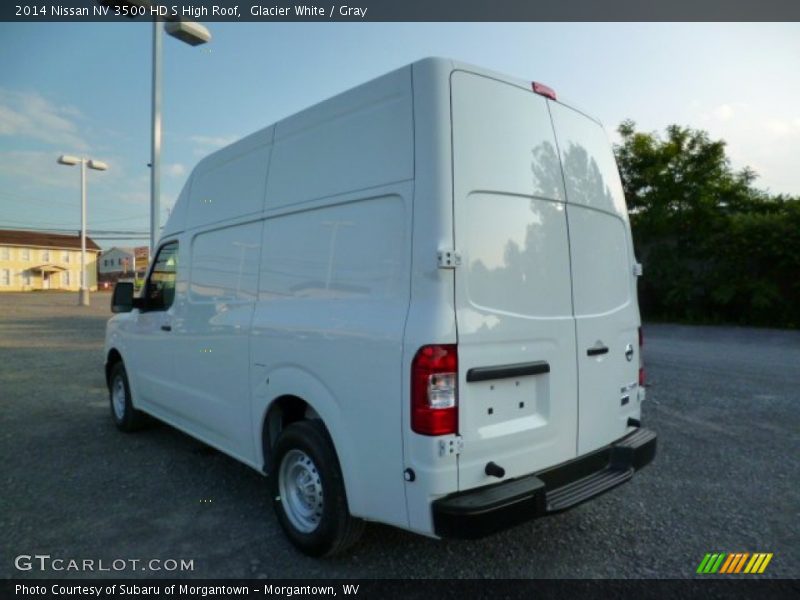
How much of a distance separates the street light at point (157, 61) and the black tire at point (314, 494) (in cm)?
642

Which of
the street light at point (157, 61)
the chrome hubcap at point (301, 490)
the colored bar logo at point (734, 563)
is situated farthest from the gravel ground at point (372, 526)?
the street light at point (157, 61)

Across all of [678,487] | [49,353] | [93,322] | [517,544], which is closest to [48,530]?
[517,544]

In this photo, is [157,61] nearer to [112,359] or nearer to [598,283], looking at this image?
[112,359]

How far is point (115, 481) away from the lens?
4285mm

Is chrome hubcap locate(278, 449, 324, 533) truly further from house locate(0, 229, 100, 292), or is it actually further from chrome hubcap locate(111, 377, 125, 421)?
house locate(0, 229, 100, 292)

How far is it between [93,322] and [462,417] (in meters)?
19.5

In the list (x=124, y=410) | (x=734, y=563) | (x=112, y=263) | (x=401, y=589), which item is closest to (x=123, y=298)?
(x=124, y=410)

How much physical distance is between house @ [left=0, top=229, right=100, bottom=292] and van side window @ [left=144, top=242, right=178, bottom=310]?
65.8 m

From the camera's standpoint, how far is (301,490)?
3.23 metres

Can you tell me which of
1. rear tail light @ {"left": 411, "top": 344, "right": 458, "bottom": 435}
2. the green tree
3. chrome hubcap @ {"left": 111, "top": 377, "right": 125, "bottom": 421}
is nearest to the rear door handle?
rear tail light @ {"left": 411, "top": 344, "right": 458, "bottom": 435}

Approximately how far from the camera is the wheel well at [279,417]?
3.33 metres

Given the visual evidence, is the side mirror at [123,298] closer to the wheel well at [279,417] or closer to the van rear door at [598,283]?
the wheel well at [279,417]

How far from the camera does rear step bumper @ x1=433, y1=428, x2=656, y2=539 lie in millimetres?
2424

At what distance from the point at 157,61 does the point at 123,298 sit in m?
6.31
